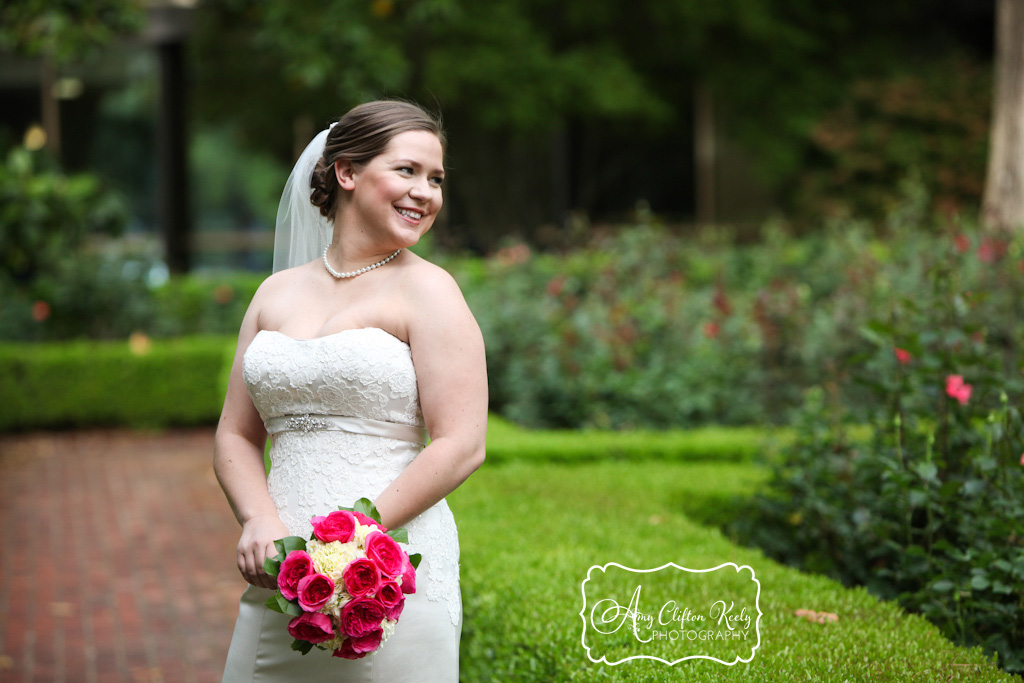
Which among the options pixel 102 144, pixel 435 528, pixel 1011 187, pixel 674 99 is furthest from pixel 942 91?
pixel 435 528

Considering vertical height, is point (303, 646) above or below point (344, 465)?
below

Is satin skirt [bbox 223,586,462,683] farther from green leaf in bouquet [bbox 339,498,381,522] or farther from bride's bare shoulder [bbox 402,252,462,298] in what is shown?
bride's bare shoulder [bbox 402,252,462,298]

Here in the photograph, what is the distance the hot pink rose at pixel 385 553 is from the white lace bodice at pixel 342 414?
301 millimetres

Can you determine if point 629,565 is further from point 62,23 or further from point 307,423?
point 62,23

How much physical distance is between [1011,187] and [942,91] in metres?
5.44

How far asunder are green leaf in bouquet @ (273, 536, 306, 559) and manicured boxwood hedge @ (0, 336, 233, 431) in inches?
338

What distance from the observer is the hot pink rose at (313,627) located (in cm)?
188

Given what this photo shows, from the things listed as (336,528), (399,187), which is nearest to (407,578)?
(336,528)

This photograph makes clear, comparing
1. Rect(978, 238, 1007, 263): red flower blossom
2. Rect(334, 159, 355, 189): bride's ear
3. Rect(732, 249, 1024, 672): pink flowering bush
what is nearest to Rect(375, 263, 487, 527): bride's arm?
Rect(334, 159, 355, 189): bride's ear

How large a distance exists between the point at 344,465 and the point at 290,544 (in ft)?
1.00

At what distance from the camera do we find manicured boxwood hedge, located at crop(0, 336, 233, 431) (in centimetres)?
1025

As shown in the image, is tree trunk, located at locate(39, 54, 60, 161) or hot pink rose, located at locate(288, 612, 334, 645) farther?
tree trunk, located at locate(39, 54, 60, 161)

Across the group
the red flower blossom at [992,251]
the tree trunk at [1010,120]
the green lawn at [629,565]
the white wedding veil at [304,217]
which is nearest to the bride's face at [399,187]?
the white wedding veil at [304,217]

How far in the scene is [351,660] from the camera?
2182 mm
